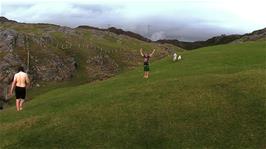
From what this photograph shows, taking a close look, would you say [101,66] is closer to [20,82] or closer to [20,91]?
[20,91]

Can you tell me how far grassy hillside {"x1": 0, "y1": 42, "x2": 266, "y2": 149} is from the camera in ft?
109

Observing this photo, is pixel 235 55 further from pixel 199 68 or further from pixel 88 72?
pixel 88 72

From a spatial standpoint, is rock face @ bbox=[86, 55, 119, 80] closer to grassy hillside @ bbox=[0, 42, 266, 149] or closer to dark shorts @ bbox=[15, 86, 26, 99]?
grassy hillside @ bbox=[0, 42, 266, 149]

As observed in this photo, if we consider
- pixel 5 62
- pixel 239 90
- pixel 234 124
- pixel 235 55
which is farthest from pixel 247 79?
pixel 5 62

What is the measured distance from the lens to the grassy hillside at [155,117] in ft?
109

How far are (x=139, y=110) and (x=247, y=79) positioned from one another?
494 inches

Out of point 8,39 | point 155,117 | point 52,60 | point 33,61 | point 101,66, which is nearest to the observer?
point 155,117

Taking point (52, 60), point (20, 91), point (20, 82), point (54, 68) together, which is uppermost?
point (20, 82)

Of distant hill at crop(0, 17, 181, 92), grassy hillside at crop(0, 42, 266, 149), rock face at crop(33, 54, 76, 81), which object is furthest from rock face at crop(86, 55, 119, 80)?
grassy hillside at crop(0, 42, 266, 149)

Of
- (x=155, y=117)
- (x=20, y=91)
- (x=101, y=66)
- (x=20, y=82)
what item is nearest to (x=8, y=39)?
(x=101, y=66)

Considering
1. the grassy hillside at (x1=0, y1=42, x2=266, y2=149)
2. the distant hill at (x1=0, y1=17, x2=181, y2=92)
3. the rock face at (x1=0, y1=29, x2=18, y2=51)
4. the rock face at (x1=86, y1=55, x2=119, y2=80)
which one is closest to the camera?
the grassy hillside at (x1=0, y1=42, x2=266, y2=149)

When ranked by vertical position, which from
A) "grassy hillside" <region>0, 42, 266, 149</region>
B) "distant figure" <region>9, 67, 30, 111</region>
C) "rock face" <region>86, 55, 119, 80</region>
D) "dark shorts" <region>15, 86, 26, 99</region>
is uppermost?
"distant figure" <region>9, 67, 30, 111</region>

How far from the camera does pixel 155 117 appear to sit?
36812mm

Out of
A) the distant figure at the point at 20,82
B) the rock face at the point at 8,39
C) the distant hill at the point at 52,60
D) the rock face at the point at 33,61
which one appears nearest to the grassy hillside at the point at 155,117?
the distant figure at the point at 20,82
